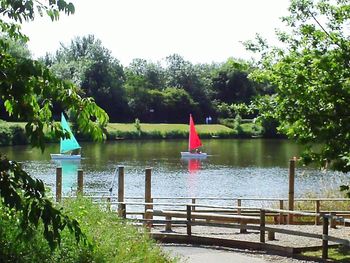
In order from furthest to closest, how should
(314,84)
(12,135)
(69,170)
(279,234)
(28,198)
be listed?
(12,135), (69,170), (279,234), (314,84), (28,198)

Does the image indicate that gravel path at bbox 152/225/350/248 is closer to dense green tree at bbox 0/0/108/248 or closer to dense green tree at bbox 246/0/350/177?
dense green tree at bbox 246/0/350/177

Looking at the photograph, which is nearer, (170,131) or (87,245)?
(87,245)

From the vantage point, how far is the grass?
39.7 feet

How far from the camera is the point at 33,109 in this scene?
3676 mm

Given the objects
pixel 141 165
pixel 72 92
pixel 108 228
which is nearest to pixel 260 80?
pixel 108 228

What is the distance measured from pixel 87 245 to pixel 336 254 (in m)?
8.45

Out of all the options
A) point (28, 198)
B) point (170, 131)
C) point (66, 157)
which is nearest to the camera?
point (28, 198)

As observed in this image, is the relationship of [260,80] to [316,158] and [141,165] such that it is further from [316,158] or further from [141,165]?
[141,165]

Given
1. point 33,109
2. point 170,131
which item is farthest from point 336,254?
point 170,131

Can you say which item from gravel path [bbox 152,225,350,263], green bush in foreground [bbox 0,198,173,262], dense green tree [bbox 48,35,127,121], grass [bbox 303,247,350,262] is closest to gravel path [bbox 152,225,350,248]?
gravel path [bbox 152,225,350,263]

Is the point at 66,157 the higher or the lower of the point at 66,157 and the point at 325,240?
the lower

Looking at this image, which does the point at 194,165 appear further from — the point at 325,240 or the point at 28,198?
the point at 28,198

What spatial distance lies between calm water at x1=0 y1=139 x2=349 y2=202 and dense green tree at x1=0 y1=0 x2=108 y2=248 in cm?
1864

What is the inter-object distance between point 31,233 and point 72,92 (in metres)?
0.92
